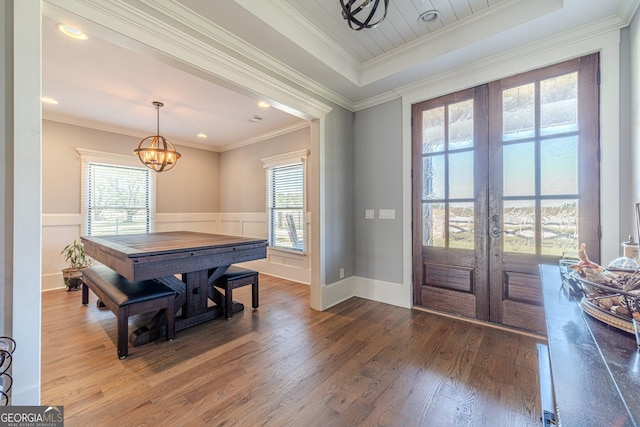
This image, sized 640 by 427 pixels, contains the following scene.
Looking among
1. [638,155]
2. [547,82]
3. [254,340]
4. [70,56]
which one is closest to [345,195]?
[254,340]

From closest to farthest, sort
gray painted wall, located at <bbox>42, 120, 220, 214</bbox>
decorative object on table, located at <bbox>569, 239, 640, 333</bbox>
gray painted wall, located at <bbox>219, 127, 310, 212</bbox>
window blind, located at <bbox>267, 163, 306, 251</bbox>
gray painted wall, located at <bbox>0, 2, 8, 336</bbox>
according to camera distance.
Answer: decorative object on table, located at <bbox>569, 239, 640, 333</bbox> → gray painted wall, located at <bbox>0, 2, 8, 336</bbox> → gray painted wall, located at <bbox>42, 120, 220, 214</bbox> → window blind, located at <bbox>267, 163, 306, 251</bbox> → gray painted wall, located at <bbox>219, 127, 310, 212</bbox>

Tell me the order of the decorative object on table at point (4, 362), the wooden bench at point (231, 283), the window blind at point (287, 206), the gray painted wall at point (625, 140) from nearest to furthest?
the decorative object on table at point (4, 362)
the gray painted wall at point (625, 140)
the wooden bench at point (231, 283)
the window blind at point (287, 206)

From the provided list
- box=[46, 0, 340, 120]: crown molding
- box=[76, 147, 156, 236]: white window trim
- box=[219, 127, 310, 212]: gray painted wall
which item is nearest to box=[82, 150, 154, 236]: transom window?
box=[76, 147, 156, 236]: white window trim

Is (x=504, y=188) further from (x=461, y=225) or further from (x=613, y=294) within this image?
(x=613, y=294)

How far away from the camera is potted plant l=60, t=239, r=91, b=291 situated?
3.90m

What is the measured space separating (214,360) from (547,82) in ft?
12.2

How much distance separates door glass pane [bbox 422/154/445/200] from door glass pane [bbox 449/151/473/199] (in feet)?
0.31

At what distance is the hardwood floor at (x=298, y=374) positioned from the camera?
1.51 m

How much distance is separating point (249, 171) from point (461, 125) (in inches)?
155

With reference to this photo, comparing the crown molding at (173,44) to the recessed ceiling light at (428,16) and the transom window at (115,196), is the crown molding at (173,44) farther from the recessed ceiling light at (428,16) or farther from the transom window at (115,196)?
the transom window at (115,196)

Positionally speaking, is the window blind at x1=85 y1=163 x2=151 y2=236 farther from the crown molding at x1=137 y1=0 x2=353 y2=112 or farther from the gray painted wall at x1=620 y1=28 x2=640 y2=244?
the gray painted wall at x1=620 y1=28 x2=640 y2=244

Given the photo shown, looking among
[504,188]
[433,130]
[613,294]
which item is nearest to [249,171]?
[433,130]

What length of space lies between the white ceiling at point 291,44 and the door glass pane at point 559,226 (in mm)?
1406

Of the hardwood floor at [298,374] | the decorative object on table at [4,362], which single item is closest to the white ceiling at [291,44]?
the decorative object on table at [4,362]
